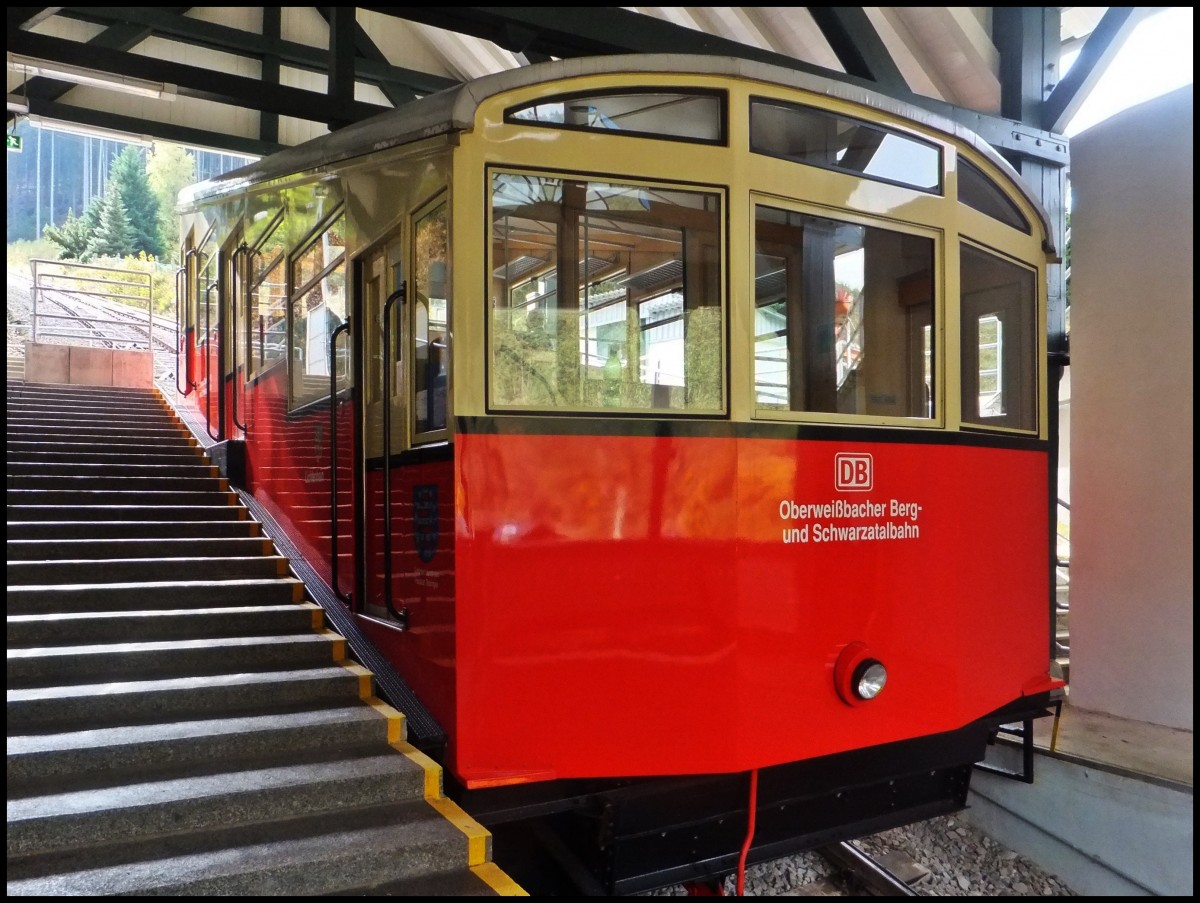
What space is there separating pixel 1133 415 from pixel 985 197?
1703 millimetres

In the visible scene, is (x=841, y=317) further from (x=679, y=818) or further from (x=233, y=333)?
(x=233, y=333)

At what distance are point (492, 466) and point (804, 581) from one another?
1192 mm

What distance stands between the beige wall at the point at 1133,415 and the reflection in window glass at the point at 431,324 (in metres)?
3.74

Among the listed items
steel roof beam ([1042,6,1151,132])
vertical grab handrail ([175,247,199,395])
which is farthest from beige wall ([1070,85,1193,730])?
vertical grab handrail ([175,247,199,395])

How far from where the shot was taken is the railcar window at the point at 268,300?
5176 millimetres

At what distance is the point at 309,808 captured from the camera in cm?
317

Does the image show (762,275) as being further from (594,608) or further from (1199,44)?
(1199,44)

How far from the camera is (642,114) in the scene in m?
3.17

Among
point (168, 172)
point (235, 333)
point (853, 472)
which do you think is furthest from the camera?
point (168, 172)

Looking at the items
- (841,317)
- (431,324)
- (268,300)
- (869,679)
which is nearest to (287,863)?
(431,324)

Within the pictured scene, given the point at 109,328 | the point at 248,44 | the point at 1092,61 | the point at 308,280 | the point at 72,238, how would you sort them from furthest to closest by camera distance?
the point at 72,238, the point at 109,328, the point at 248,44, the point at 1092,61, the point at 308,280

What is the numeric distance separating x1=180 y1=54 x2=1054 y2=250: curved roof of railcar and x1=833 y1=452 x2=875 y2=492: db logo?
1346 millimetres

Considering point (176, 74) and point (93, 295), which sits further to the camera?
point (93, 295)

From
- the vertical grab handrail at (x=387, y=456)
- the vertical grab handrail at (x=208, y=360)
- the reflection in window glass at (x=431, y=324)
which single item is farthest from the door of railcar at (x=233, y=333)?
the reflection in window glass at (x=431, y=324)
